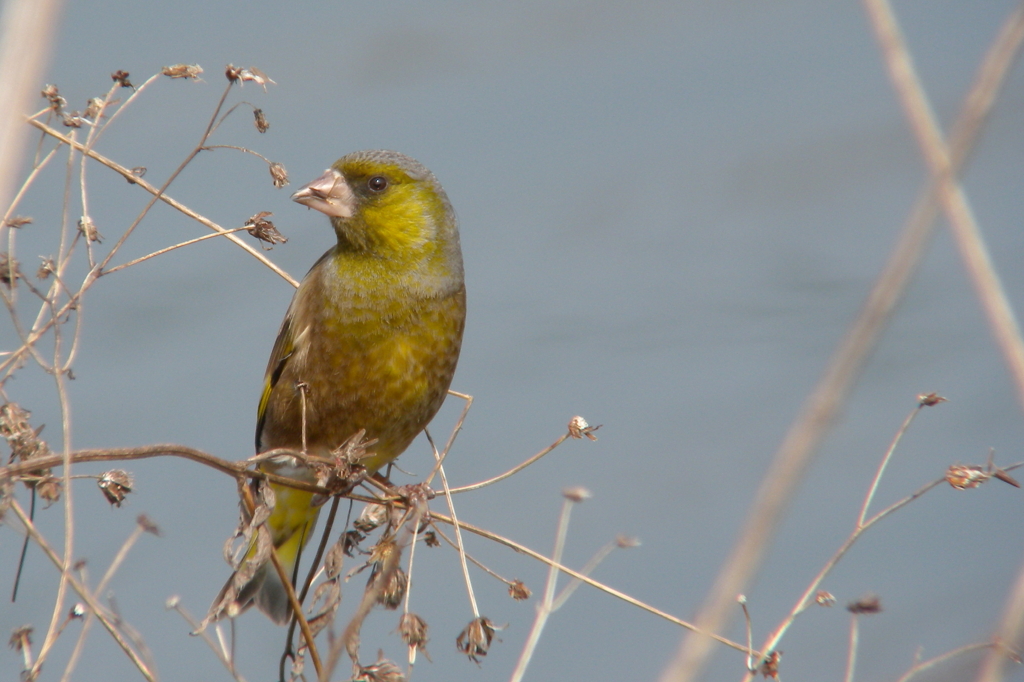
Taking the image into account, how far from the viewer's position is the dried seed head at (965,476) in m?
2.02

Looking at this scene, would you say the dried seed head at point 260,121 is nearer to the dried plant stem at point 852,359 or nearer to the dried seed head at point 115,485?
the dried seed head at point 115,485

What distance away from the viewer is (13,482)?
183 cm

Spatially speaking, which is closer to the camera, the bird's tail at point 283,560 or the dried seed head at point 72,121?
the dried seed head at point 72,121

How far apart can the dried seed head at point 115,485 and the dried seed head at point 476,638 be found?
28.4 inches

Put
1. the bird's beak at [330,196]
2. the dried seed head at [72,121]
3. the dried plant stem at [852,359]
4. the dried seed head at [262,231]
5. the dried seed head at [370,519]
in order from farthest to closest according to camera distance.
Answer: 1. the bird's beak at [330,196]
2. the dried seed head at [370,519]
3. the dried seed head at [262,231]
4. the dried seed head at [72,121]
5. the dried plant stem at [852,359]

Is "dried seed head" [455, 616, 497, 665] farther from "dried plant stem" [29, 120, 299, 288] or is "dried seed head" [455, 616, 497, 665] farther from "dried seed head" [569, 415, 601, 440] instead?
"dried plant stem" [29, 120, 299, 288]

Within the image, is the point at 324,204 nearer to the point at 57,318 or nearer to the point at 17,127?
the point at 57,318

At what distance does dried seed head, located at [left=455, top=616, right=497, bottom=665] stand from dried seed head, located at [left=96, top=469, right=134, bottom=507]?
2.37 ft

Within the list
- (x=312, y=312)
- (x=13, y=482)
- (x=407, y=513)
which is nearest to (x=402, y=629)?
(x=407, y=513)

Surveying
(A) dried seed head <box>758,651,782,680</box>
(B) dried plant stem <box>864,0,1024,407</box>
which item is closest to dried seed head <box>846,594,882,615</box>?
(A) dried seed head <box>758,651,782,680</box>

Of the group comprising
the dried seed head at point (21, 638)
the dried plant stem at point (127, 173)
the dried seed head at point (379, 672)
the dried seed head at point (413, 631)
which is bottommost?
the dried seed head at point (21, 638)

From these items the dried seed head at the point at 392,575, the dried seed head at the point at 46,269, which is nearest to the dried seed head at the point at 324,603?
the dried seed head at the point at 392,575

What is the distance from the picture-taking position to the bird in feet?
10.4

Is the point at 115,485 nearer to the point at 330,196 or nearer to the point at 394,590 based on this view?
the point at 394,590
